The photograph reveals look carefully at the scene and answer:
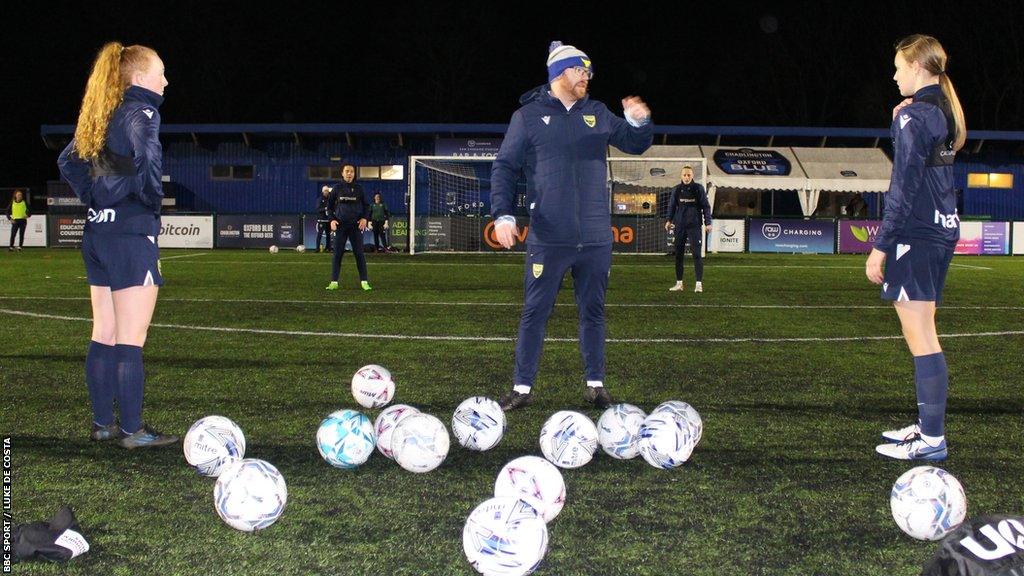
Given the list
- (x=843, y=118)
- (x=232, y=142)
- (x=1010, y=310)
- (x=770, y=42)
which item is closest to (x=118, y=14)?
(x=232, y=142)

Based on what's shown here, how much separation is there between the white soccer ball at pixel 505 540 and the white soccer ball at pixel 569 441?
1.24 m

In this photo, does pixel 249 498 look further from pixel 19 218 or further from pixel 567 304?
pixel 19 218

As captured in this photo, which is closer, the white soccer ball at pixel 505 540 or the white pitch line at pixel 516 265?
the white soccer ball at pixel 505 540

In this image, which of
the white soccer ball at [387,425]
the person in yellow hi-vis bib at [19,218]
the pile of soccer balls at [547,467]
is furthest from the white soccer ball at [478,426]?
the person in yellow hi-vis bib at [19,218]

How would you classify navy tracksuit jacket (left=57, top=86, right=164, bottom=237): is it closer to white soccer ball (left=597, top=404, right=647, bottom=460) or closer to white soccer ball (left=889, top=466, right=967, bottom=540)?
white soccer ball (left=597, top=404, right=647, bottom=460)

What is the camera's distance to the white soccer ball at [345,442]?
429 cm

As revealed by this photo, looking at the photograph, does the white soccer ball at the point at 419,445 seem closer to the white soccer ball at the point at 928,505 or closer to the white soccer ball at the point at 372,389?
the white soccer ball at the point at 372,389

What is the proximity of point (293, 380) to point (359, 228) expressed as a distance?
8.14 meters

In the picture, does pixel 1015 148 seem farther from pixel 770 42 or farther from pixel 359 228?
pixel 359 228

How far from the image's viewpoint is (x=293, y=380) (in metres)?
6.54

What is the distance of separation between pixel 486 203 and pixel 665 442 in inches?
1180

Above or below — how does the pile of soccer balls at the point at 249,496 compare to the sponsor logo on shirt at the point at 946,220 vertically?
below

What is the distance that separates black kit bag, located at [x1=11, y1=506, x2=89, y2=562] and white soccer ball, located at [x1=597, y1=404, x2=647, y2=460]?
2.37 metres

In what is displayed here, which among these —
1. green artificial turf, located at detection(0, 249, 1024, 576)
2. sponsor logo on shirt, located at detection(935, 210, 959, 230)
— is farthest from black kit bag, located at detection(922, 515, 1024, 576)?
sponsor logo on shirt, located at detection(935, 210, 959, 230)
